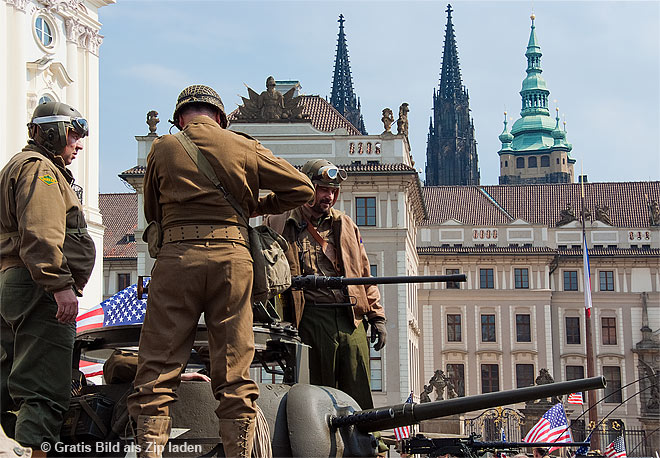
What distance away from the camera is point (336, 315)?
22.1ft

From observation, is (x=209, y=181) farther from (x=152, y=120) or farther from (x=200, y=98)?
(x=152, y=120)

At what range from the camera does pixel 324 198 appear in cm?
675

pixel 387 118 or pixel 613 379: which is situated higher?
pixel 387 118

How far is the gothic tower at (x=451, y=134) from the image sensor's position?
419 ft

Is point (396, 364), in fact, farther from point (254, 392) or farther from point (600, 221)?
point (254, 392)

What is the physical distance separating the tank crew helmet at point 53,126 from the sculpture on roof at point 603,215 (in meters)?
66.4

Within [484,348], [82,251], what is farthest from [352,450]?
[484,348]

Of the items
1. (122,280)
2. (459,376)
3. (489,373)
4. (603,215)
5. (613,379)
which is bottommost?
(613,379)

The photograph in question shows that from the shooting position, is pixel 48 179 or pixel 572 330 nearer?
pixel 48 179

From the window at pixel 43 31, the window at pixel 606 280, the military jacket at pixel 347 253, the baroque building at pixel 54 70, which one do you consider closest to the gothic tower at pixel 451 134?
the window at pixel 606 280

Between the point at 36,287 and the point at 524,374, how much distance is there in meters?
61.5

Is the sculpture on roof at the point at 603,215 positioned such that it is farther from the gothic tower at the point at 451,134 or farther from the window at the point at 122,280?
the gothic tower at the point at 451,134

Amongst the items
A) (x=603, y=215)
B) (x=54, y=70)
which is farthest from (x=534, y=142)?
(x=54, y=70)

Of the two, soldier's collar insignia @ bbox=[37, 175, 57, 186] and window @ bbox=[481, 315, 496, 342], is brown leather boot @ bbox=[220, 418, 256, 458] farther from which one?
window @ bbox=[481, 315, 496, 342]
